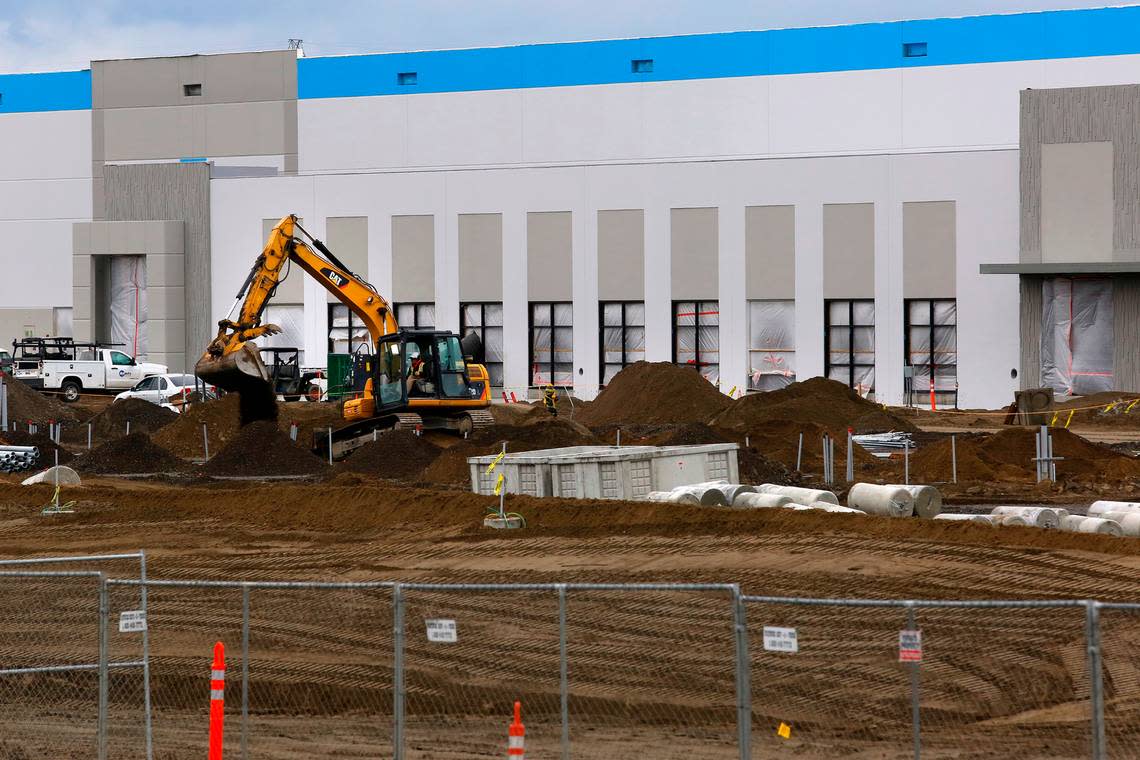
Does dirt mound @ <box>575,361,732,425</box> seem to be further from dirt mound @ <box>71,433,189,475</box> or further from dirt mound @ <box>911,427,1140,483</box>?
dirt mound @ <box>71,433,189,475</box>

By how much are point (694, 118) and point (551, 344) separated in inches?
549

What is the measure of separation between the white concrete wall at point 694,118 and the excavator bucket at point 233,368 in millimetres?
33963

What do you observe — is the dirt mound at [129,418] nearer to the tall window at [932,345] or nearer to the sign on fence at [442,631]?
the tall window at [932,345]

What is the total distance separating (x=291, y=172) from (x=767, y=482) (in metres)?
47.0

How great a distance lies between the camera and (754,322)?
58.7 m

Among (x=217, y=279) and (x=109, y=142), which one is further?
(x=109, y=142)

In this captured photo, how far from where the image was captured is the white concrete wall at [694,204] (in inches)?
2173

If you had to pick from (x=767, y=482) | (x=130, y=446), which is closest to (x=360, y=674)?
(x=767, y=482)

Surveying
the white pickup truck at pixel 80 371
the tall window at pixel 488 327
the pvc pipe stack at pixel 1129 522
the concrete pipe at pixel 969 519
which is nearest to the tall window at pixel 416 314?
the tall window at pixel 488 327

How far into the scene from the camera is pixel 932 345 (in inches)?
2210

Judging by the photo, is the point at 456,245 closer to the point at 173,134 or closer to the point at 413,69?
the point at 413,69

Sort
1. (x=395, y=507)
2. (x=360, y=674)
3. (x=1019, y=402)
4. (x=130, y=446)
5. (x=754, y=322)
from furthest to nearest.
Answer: (x=754, y=322) → (x=1019, y=402) → (x=130, y=446) → (x=395, y=507) → (x=360, y=674)

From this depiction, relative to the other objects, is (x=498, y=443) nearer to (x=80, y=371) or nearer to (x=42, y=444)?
(x=42, y=444)

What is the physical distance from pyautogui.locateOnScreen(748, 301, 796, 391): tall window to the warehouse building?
92 millimetres
